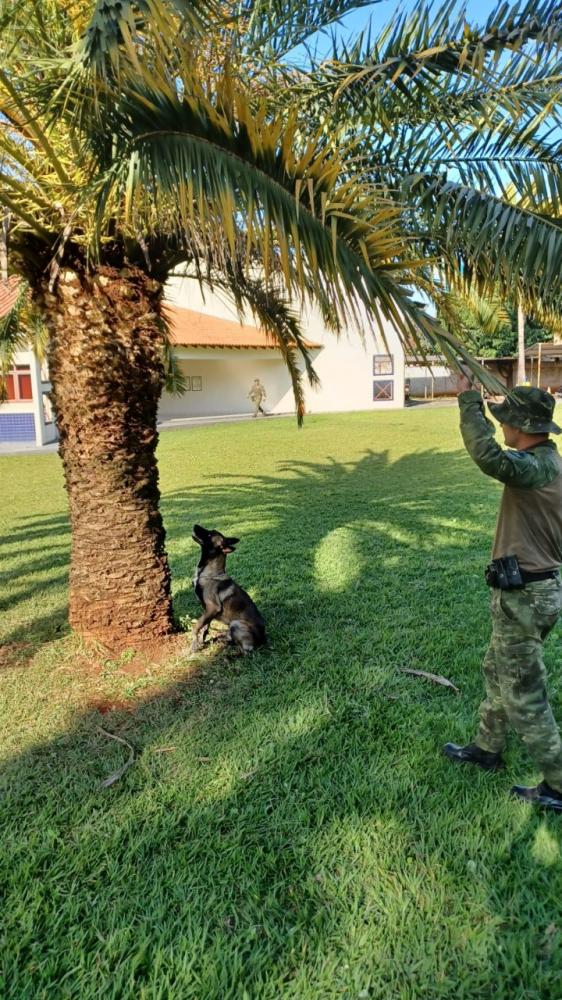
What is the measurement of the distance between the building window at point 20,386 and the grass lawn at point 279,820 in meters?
14.8

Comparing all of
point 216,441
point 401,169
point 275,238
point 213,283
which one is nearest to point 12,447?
point 216,441

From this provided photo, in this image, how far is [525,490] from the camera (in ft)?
8.45

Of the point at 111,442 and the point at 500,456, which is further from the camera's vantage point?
the point at 111,442

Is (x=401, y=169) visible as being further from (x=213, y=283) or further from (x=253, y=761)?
(x=253, y=761)

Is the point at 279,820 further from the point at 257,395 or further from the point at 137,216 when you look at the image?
the point at 257,395

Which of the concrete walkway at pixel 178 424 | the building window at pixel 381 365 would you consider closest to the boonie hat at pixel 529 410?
the concrete walkway at pixel 178 424

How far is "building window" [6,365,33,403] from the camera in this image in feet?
60.7

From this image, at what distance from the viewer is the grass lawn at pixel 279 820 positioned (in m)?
1.95

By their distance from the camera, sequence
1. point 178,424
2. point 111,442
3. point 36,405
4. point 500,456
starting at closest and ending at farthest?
point 500,456
point 111,442
point 36,405
point 178,424

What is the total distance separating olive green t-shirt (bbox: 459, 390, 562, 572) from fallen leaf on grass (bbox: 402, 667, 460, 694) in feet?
4.36

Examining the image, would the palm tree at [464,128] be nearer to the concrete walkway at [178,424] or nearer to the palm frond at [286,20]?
the palm frond at [286,20]

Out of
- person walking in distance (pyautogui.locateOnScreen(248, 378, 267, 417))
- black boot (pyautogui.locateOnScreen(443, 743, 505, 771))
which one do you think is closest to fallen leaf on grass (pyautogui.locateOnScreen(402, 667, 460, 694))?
black boot (pyautogui.locateOnScreen(443, 743, 505, 771))

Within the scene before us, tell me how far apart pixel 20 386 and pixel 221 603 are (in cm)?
1692

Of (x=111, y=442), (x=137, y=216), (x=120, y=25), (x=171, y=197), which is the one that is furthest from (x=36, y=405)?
(x=120, y=25)
